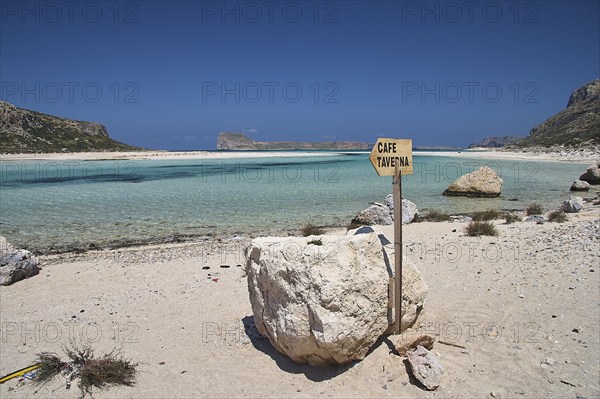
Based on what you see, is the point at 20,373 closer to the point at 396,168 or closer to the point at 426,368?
the point at 426,368

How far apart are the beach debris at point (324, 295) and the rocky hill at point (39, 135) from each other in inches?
2721

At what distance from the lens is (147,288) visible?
738cm

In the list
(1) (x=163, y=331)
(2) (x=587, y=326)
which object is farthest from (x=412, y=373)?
(1) (x=163, y=331)

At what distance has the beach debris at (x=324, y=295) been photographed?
→ 405cm

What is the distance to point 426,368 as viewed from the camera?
162 inches

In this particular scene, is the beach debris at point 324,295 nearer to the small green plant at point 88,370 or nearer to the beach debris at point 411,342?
the beach debris at point 411,342

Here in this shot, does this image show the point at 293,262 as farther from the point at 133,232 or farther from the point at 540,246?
the point at 133,232

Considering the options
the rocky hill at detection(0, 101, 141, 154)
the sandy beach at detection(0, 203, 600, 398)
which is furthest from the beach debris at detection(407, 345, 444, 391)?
the rocky hill at detection(0, 101, 141, 154)

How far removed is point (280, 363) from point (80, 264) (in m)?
6.74

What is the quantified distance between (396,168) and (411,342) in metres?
2.02

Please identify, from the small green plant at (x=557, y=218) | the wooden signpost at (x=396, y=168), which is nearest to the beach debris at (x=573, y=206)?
the small green plant at (x=557, y=218)

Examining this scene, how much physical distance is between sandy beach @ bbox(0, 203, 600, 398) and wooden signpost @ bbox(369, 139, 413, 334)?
2.40ft

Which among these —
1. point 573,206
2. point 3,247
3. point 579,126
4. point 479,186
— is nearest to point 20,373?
point 3,247

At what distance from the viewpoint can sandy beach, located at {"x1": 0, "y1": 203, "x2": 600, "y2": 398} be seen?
422cm
